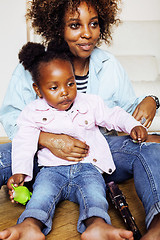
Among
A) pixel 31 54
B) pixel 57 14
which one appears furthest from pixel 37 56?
pixel 57 14

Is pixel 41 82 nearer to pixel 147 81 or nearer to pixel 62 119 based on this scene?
pixel 62 119

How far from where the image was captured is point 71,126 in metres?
1.25

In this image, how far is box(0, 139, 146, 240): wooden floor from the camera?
1065 mm

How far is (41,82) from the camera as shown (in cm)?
125

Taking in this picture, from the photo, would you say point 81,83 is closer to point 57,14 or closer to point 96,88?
point 96,88

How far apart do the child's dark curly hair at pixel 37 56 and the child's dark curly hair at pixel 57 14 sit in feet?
0.54

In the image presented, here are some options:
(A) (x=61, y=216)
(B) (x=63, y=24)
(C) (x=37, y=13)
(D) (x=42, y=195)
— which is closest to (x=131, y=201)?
(A) (x=61, y=216)

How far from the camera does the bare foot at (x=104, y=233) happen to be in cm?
87

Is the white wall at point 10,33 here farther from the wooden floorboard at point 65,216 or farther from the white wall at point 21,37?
the wooden floorboard at point 65,216

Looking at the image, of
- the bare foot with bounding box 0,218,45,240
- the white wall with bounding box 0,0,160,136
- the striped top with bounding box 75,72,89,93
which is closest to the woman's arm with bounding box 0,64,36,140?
the striped top with bounding box 75,72,89,93

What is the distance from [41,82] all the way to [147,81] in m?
1.47

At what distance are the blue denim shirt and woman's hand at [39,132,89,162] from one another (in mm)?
223

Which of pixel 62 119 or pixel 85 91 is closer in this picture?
pixel 62 119

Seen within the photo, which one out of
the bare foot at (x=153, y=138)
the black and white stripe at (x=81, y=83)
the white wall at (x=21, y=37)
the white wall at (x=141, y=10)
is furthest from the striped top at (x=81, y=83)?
the white wall at (x=141, y=10)
